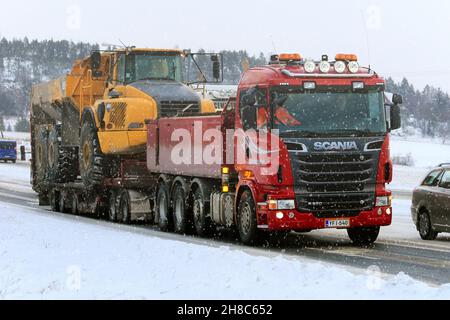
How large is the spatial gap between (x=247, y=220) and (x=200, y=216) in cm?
251

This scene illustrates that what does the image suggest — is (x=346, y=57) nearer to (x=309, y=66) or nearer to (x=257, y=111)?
(x=309, y=66)

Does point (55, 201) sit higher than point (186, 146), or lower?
lower

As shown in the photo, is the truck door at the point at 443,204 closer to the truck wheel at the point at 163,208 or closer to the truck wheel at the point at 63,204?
the truck wheel at the point at 163,208

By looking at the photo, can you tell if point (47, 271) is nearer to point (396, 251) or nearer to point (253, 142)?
point (253, 142)

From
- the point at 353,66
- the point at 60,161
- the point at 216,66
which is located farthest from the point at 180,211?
the point at 60,161

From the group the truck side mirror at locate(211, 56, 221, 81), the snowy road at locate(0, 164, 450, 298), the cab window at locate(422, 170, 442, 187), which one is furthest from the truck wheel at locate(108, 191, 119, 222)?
the cab window at locate(422, 170, 442, 187)

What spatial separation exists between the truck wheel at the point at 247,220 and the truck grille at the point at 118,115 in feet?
22.2

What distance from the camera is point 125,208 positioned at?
23562 millimetres

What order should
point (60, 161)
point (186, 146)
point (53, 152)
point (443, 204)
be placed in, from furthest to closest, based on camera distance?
point (53, 152) < point (60, 161) < point (186, 146) < point (443, 204)

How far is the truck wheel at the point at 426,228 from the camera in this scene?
18.4 m

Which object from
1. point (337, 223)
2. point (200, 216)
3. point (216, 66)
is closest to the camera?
point (337, 223)

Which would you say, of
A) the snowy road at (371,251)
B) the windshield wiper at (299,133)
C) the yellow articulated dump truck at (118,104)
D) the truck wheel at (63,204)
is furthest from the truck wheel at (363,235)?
the truck wheel at (63,204)

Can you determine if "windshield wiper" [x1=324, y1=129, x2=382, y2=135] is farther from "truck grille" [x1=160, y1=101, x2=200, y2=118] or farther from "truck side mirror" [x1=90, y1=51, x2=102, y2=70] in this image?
"truck side mirror" [x1=90, y1=51, x2=102, y2=70]
